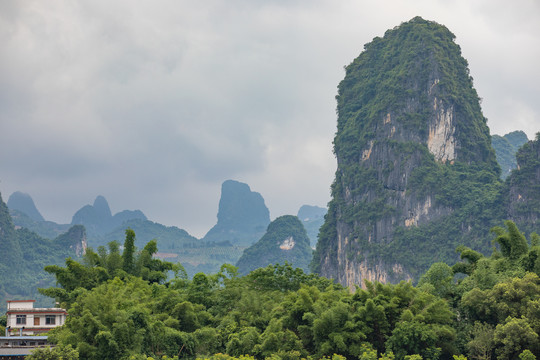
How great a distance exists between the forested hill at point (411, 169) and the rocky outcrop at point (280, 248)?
3058cm

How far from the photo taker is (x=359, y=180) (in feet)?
211

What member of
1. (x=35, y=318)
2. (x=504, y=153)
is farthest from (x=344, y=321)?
(x=504, y=153)

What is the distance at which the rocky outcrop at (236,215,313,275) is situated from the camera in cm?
9994

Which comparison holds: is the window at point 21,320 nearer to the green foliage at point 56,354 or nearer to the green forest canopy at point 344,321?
the green forest canopy at point 344,321

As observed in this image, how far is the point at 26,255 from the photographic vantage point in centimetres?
10044

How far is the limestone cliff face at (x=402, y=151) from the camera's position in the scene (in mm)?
59969

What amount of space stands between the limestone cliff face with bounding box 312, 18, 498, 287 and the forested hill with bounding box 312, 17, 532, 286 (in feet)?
0.28

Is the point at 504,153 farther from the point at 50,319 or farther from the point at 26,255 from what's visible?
the point at 50,319

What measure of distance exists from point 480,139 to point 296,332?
148 feet

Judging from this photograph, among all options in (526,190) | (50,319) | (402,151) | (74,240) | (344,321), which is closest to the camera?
(344,321)

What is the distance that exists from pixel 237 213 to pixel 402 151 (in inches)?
5055

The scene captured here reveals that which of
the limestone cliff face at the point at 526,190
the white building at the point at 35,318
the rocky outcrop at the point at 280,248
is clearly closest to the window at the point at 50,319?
the white building at the point at 35,318

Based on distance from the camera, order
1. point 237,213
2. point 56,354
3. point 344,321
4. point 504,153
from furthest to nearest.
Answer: point 237,213 < point 504,153 < point 344,321 < point 56,354

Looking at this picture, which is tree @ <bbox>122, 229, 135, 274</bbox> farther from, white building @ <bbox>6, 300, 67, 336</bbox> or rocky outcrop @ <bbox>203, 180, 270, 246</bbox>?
rocky outcrop @ <bbox>203, 180, 270, 246</bbox>
